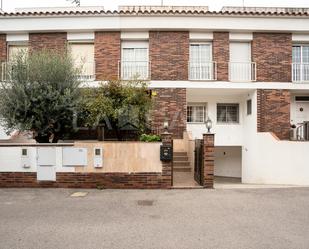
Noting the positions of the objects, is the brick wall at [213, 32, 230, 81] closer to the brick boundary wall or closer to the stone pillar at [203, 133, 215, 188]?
the stone pillar at [203, 133, 215, 188]

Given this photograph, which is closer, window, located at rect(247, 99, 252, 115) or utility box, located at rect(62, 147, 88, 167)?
utility box, located at rect(62, 147, 88, 167)

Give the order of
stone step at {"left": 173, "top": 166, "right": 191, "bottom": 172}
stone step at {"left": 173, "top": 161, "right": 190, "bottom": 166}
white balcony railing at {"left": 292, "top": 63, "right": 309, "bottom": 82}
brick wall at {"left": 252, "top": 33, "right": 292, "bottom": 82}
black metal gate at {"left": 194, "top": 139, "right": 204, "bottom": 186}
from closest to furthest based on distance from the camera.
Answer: black metal gate at {"left": 194, "top": 139, "right": 204, "bottom": 186} → stone step at {"left": 173, "top": 166, "right": 191, "bottom": 172} → stone step at {"left": 173, "top": 161, "right": 190, "bottom": 166} → brick wall at {"left": 252, "top": 33, "right": 292, "bottom": 82} → white balcony railing at {"left": 292, "top": 63, "right": 309, "bottom": 82}

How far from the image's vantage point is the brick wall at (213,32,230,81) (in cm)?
1711

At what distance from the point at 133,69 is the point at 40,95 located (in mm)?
6378

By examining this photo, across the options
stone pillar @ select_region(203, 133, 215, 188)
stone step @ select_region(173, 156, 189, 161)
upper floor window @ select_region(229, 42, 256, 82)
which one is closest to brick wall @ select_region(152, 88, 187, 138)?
stone step @ select_region(173, 156, 189, 161)

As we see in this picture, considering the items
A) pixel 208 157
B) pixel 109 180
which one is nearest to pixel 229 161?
pixel 208 157

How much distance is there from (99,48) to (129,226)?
39.3 ft

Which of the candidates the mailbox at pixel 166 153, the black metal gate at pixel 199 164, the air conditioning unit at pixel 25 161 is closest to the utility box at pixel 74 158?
the air conditioning unit at pixel 25 161

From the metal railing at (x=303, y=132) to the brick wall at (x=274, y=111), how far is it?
2.37 feet

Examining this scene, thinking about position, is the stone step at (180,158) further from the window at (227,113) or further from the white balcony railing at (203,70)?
the window at (227,113)

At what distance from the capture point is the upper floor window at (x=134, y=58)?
1702 cm

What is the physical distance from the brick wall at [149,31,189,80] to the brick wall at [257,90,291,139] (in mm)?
4198

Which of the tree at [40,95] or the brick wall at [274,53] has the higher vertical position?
the brick wall at [274,53]

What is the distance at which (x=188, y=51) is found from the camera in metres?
16.9
